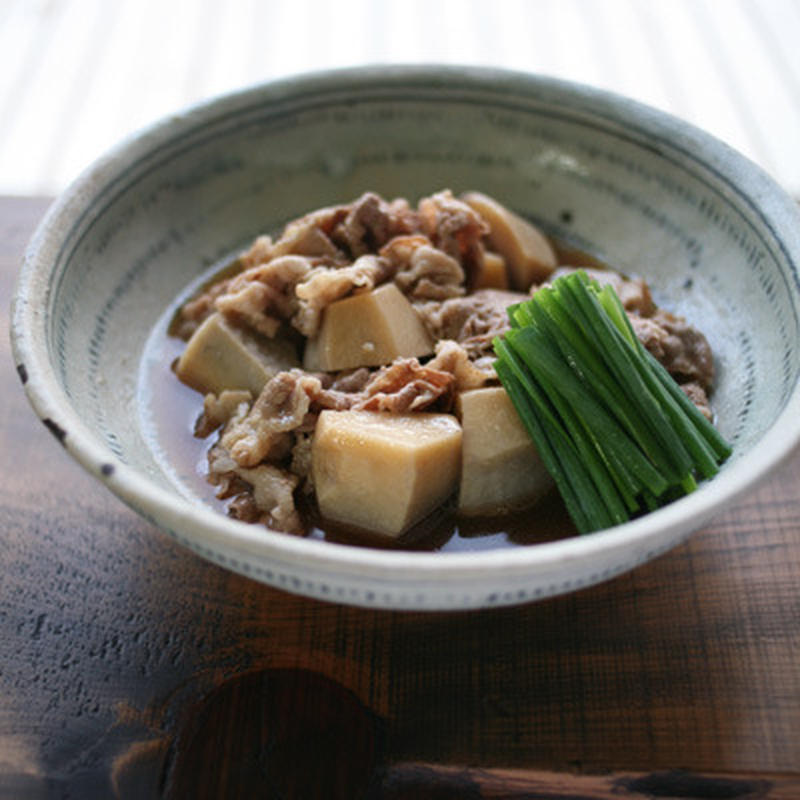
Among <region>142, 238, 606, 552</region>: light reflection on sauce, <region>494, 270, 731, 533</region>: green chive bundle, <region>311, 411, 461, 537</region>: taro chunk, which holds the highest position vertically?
<region>494, 270, 731, 533</region>: green chive bundle

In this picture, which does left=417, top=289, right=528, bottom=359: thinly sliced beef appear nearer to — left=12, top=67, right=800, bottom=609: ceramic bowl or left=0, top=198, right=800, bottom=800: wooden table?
left=12, top=67, right=800, bottom=609: ceramic bowl

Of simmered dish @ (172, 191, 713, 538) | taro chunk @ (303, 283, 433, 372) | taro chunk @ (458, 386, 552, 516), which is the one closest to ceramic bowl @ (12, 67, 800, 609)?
simmered dish @ (172, 191, 713, 538)

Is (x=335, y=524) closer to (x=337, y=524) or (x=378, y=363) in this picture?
(x=337, y=524)

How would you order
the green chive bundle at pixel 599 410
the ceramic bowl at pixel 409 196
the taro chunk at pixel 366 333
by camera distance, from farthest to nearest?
the taro chunk at pixel 366 333
the green chive bundle at pixel 599 410
the ceramic bowl at pixel 409 196

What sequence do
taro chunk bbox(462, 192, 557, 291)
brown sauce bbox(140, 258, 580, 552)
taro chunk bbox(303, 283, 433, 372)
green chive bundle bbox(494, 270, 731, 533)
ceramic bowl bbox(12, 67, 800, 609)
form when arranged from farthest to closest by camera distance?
1. taro chunk bbox(462, 192, 557, 291)
2. taro chunk bbox(303, 283, 433, 372)
3. brown sauce bbox(140, 258, 580, 552)
4. green chive bundle bbox(494, 270, 731, 533)
5. ceramic bowl bbox(12, 67, 800, 609)

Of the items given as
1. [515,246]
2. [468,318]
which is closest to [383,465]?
[468,318]

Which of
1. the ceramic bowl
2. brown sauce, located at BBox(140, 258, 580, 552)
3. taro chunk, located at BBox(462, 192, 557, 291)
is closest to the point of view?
the ceramic bowl

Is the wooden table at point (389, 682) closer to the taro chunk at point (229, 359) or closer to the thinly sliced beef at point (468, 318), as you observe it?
the taro chunk at point (229, 359)

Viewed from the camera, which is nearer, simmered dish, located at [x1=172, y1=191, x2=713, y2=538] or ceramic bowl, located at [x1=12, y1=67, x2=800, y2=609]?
ceramic bowl, located at [x1=12, y1=67, x2=800, y2=609]

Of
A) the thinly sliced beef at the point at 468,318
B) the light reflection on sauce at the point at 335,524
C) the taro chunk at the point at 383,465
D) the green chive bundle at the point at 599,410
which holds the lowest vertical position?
the light reflection on sauce at the point at 335,524

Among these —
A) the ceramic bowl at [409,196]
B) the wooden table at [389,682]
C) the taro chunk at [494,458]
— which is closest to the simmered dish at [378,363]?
the taro chunk at [494,458]
